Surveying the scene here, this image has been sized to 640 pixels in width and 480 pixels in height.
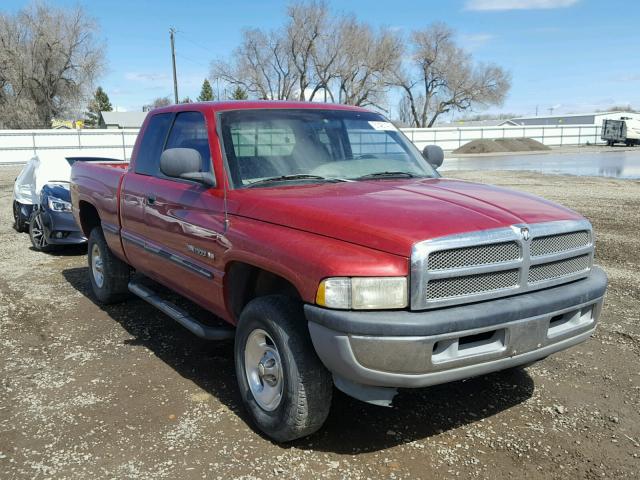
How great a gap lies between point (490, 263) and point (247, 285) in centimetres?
153

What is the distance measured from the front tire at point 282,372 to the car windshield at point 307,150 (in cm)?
96

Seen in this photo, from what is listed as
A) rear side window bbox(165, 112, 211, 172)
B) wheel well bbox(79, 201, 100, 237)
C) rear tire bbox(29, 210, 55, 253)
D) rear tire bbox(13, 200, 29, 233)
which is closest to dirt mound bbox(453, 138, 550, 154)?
rear tire bbox(13, 200, 29, 233)

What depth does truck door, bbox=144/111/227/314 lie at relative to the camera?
151 inches

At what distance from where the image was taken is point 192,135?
4.50 m

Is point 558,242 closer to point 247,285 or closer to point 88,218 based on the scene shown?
point 247,285

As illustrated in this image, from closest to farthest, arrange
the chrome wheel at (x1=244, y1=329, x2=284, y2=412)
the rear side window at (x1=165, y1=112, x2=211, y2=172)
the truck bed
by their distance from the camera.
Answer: the chrome wheel at (x1=244, y1=329, x2=284, y2=412), the rear side window at (x1=165, y1=112, x2=211, y2=172), the truck bed

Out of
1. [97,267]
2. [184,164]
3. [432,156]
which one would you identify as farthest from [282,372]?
[97,267]

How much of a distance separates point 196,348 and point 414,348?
268 cm

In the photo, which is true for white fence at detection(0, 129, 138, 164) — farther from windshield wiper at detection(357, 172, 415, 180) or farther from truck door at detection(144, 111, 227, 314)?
windshield wiper at detection(357, 172, 415, 180)

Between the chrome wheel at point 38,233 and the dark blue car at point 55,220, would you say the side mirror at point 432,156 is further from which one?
the chrome wheel at point 38,233

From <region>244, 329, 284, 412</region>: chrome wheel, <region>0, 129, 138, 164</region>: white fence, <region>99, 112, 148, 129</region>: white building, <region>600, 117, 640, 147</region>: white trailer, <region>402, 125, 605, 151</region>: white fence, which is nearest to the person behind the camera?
<region>244, 329, 284, 412</region>: chrome wheel

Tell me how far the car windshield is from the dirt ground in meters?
1.52

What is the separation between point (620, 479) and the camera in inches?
120

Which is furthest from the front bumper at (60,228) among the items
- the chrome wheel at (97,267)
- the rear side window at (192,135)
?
the rear side window at (192,135)
